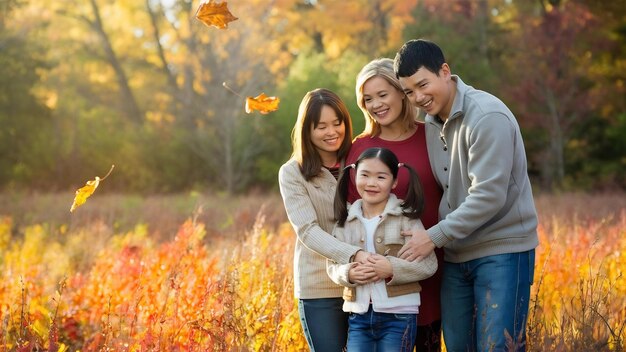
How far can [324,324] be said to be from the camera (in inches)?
144

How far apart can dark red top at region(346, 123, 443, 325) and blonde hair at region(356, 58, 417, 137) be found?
88 mm

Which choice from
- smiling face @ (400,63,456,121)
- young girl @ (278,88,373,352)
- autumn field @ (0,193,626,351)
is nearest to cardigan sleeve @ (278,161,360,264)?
young girl @ (278,88,373,352)

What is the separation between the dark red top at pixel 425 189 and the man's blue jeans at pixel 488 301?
15 cm

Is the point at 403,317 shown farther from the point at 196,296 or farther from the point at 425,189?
the point at 196,296

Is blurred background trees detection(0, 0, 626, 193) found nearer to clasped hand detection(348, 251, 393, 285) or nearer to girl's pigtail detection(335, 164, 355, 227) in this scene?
girl's pigtail detection(335, 164, 355, 227)

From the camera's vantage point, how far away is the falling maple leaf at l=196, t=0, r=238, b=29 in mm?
2992

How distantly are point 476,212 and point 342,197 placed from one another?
2.31 ft

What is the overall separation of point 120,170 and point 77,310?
66.0 ft

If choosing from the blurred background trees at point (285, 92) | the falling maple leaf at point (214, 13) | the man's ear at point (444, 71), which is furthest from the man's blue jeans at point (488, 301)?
the blurred background trees at point (285, 92)

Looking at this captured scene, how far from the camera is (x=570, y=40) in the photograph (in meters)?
21.2

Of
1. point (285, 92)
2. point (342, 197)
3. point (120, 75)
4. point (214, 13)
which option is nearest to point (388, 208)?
point (342, 197)

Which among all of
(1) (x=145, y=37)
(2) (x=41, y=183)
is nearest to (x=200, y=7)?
(2) (x=41, y=183)

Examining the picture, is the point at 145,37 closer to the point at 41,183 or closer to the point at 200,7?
the point at 41,183

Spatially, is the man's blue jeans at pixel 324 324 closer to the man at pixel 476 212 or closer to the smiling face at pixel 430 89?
the man at pixel 476 212
